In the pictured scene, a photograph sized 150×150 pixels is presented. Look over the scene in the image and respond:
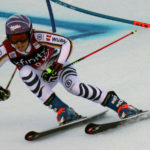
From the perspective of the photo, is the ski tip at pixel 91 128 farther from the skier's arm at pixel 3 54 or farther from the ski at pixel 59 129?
the skier's arm at pixel 3 54

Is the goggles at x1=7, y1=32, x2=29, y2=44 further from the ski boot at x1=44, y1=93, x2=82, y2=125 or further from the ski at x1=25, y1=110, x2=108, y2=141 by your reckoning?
the ski at x1=25, y1=110, x2=108, y2=141

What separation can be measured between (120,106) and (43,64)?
31.3 inches

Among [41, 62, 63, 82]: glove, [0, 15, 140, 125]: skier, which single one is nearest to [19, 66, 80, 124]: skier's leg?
[0, 15, 140, 125]: skier

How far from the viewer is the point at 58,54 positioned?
4.17 meters

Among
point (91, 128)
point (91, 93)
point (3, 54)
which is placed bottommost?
point (91, 128)

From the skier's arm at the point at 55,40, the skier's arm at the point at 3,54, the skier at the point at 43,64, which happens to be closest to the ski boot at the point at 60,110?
the skier at the point at 43,64

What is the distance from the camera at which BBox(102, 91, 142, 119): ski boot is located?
4016 mm

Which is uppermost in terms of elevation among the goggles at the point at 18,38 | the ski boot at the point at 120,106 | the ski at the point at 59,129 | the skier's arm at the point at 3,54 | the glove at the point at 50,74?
the skier's arm at the point at 3,54

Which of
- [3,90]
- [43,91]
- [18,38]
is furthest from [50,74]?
[3,90]

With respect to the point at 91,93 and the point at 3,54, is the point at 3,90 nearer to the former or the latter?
the point at 3,54

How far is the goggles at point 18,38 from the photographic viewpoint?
378 centimetres

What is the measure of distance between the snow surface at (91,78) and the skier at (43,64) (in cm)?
24

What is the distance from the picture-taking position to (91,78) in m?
5.81

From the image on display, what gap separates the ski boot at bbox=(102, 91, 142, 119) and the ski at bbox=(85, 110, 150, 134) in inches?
3.6
